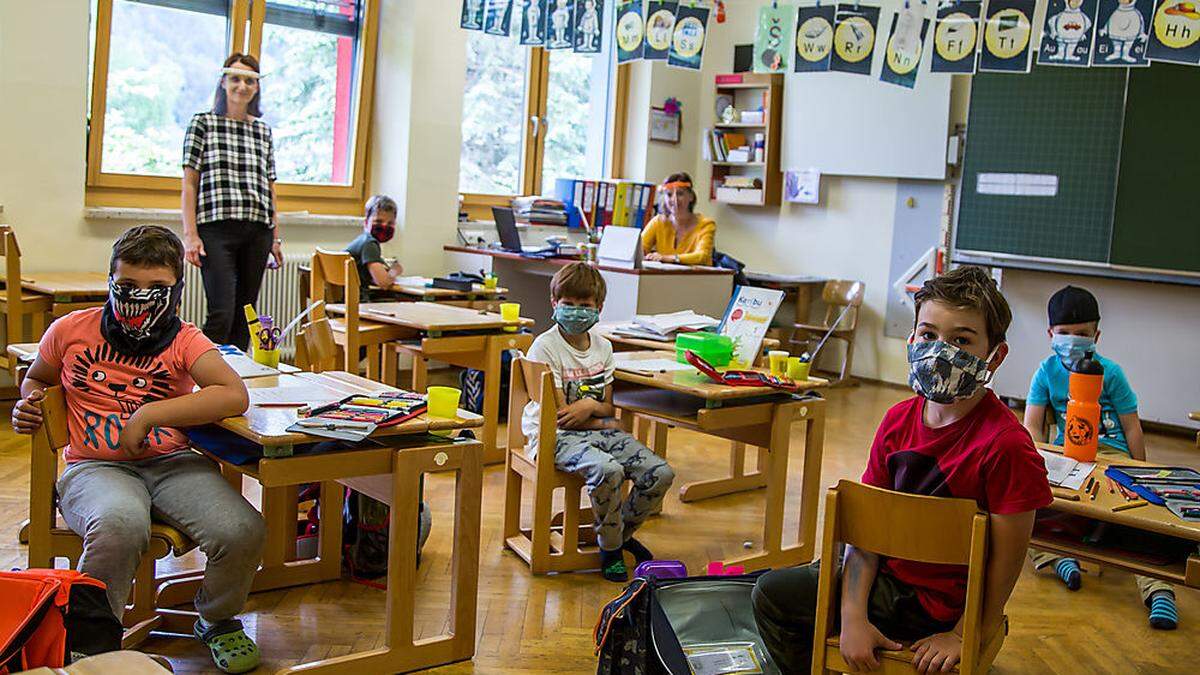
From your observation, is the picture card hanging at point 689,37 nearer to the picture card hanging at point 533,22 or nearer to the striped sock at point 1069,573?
the picture card hanging at point 533,22

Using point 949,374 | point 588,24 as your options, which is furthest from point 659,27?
point 949,374

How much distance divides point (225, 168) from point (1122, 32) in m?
3.95

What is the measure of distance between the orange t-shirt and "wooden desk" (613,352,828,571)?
1.45m

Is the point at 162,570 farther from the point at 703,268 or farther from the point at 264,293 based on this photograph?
the point at 703,268

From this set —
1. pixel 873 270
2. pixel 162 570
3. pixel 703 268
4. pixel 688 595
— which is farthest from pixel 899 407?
pixel 873 270

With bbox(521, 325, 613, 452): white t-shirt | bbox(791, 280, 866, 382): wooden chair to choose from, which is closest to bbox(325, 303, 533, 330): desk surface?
bbox(521, 325, 613, 452): white t-shirt

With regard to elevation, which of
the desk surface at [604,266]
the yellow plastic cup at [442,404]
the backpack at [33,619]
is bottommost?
the backpack at [33,619]

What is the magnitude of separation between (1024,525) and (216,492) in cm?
174

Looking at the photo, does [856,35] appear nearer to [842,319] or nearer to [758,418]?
[842,319]

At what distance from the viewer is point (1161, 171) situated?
6.24 metres

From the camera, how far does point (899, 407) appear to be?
2.31 m

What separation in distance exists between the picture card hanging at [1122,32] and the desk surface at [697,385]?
2385mm

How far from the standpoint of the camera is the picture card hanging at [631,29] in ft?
19.9

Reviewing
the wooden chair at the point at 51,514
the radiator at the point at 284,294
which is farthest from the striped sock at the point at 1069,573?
the radiator at the point at 284,294
